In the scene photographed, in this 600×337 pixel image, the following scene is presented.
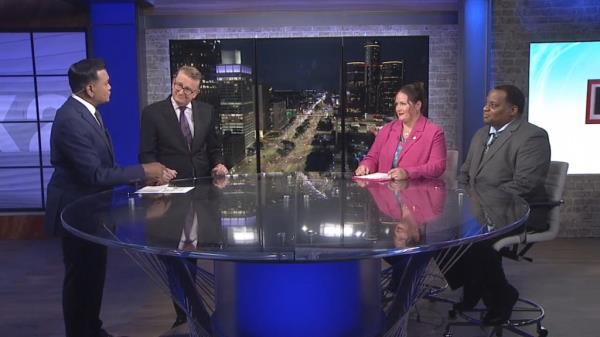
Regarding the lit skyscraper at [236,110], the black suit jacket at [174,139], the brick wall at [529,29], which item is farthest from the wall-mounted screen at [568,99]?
the black suit jacket at [174,139]

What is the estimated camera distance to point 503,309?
3094mm

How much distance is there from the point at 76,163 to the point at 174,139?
2.21 feet

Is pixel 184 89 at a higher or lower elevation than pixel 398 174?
higher

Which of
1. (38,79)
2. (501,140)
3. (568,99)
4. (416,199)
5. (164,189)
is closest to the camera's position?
(416,199)

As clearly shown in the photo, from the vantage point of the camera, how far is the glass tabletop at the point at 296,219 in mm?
1727

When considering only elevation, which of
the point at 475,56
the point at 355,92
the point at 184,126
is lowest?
the point at 184,126

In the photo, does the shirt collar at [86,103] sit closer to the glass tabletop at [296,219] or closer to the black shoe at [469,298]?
the glass tabletop at [296,219]

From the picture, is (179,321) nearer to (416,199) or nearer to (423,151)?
(416,199)

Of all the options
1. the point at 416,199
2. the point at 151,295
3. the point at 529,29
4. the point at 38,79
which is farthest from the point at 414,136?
the point at 38,79

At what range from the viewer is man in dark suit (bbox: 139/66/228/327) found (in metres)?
3.20

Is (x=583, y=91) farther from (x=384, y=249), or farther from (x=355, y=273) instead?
(x=384, y=249)

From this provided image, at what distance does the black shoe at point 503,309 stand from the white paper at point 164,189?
6.01ft

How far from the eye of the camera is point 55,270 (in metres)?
4.65

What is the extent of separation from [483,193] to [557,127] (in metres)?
3.10
